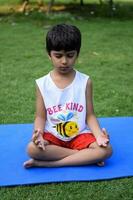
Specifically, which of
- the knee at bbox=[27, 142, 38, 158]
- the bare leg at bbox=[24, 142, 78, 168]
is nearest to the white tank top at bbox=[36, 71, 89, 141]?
the bare leg at bbox=[24, 142, 78, 168]

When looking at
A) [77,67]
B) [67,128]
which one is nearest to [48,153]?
[67,128]

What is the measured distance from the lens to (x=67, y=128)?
2.98 metres

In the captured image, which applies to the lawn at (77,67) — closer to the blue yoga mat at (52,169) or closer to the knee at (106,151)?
the blue yoga mat at (52,169)

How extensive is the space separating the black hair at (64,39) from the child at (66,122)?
3 centimetres

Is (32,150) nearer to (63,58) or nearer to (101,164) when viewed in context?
(101,164)

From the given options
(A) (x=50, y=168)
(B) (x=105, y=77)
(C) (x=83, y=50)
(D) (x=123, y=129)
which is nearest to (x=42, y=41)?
(C) (x=83, y=50)

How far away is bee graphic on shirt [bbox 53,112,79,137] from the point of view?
9.72 ft

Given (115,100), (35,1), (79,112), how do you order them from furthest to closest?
(35,1) → (115,100) → (79,112)

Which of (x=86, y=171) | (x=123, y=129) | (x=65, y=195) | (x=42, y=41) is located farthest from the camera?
(x=42, y=41)

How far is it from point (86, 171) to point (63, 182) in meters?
0.21

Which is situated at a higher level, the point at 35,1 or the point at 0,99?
the point at 0,99

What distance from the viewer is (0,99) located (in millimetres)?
4301

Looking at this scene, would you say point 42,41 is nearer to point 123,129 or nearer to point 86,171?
point 123,129

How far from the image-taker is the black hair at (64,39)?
2.74m
